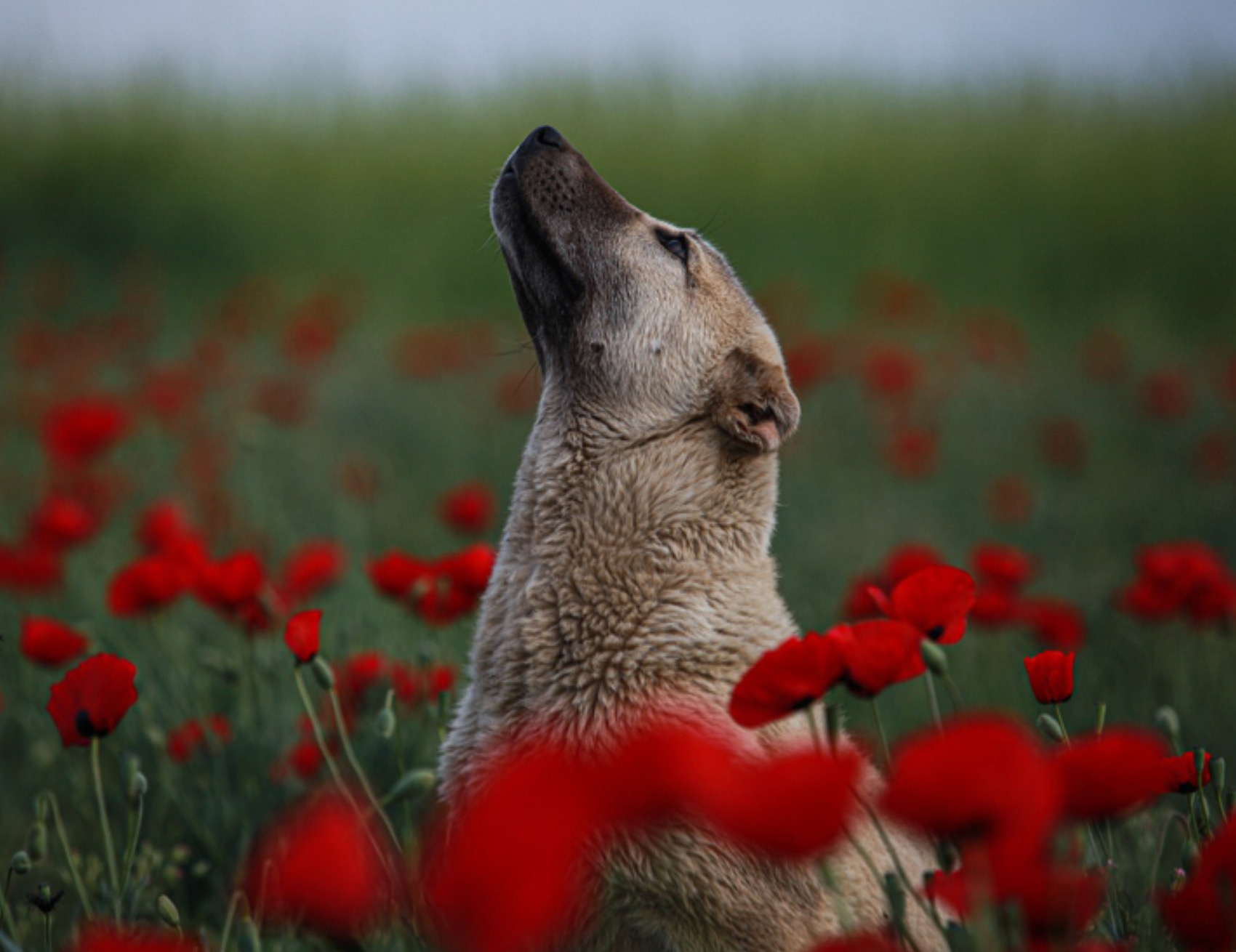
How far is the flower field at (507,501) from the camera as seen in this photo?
3.81ft

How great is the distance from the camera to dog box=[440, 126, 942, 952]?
2.16 metres

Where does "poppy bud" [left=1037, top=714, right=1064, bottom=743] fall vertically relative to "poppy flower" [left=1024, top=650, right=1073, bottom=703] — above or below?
below

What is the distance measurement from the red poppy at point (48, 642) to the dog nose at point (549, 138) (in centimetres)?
163

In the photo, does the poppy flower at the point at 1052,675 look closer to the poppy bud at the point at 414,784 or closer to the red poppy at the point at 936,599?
the red poppy at the point at 936,599

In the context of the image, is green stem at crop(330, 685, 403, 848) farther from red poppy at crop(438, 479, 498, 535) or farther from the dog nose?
the dog nose

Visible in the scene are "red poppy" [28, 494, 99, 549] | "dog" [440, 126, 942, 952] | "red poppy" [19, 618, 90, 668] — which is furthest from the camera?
"red poppy" [28, 494, 99, 549]

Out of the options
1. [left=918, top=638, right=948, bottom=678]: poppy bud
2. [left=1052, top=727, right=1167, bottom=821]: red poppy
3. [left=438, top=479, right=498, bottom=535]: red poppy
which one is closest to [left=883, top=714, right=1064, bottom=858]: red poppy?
[left=1052, top=727, right=1167, bottom=821]: red poppy

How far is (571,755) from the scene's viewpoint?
90.4 inches

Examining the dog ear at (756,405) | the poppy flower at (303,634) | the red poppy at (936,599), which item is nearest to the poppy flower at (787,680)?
the red poppy at (936,599)

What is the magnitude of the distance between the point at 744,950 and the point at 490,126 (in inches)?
531

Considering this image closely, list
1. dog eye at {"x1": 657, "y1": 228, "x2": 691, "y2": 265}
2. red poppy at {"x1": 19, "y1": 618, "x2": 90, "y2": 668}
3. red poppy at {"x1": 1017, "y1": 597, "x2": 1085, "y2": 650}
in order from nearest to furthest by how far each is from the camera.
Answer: red poppy at {"x1": 19, "y1": 618, "x2": 90, "y2": 668} → red poppy at {"x1": 1017, "y1": 597, "x2": 1085, "y2": 650} → dog eye at {"x1": 657, "y1": 228, "x2": 691, "y2": 265}

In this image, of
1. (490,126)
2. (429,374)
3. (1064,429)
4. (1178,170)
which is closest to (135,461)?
(429,374)

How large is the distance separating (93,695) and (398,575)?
99 cm

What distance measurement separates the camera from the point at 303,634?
203 centimetres
